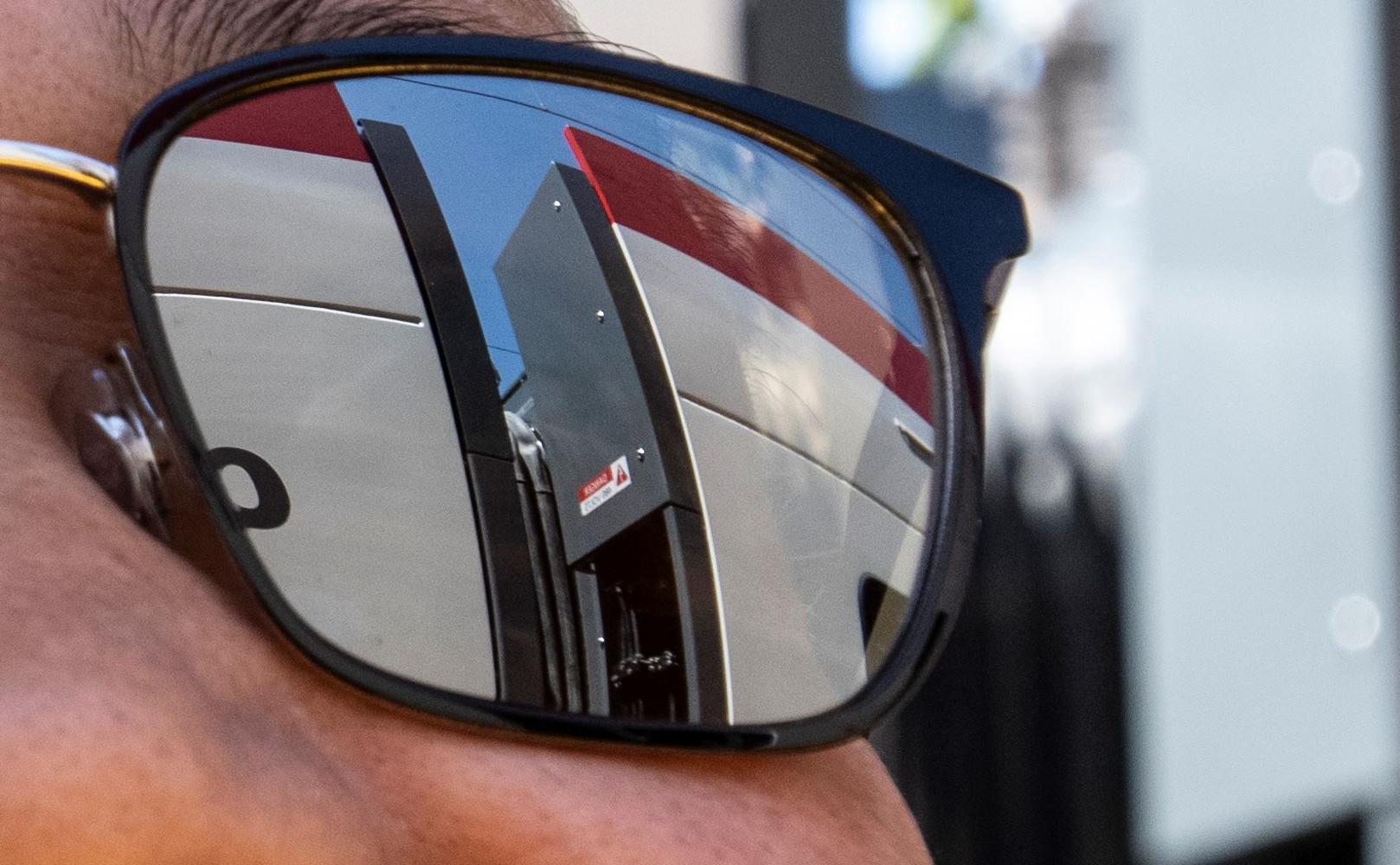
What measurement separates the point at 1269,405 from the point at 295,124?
2.45 meters

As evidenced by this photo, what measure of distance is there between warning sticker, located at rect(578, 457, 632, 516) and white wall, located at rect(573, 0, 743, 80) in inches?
20.5

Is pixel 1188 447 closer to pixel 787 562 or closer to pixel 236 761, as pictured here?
pixel 787 562

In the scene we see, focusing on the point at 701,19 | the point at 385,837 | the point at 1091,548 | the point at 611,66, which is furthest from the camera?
the point at 1091,548

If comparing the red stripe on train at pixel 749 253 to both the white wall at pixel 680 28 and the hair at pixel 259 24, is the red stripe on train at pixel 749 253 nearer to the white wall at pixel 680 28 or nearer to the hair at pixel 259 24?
the hair at pixel 259 24

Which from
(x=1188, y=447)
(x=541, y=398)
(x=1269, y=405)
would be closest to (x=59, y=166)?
(x=541, y=398)

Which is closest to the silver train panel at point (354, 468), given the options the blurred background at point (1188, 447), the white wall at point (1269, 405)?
the blurred background at point (1188, 447)

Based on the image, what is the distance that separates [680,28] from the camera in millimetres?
1178

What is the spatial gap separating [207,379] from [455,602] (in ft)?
0.39

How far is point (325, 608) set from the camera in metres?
0.49

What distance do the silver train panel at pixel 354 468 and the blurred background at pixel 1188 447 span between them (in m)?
1.76

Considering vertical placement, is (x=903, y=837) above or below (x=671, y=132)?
below

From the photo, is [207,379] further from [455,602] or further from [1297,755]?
[1297,755]

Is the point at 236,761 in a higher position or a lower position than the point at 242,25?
lower

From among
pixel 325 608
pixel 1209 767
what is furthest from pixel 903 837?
pixel 1209 767
